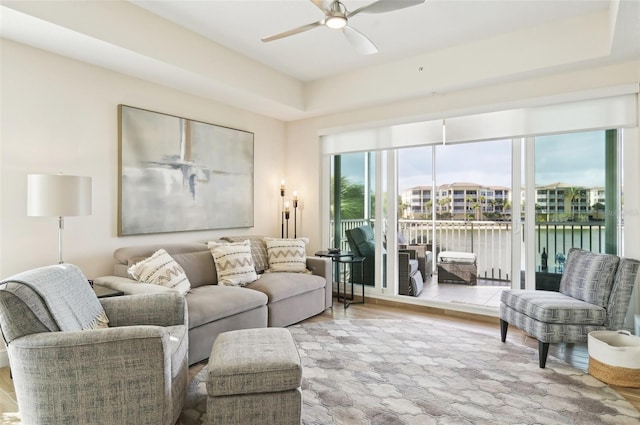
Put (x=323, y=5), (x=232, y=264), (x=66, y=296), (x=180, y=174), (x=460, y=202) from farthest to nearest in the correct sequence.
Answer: (x=460, y=202) < (x=180, y=174) < (x=232, y=264) < (x=323, y=5) < (x=66, y=296)

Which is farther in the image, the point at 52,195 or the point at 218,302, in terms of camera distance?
the point at 218,302

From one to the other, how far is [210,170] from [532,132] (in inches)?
131

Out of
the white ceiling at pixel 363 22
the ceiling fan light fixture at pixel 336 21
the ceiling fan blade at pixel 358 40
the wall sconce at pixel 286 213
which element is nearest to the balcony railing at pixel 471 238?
the wall sconce at pixel 286 213

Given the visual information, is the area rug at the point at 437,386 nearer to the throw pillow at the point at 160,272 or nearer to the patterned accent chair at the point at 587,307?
the patterned accent chair at the point at 587,307

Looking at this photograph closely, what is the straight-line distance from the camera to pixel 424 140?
166 inches

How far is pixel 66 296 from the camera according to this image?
1.92 m

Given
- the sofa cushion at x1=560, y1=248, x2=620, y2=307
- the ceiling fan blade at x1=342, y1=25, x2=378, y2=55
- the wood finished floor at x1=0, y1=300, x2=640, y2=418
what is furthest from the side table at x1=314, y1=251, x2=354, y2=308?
the ceiling fan blade at x1=342, y1=25, x2=378, y2=55

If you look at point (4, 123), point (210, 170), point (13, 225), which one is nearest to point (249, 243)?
point (210, 170)

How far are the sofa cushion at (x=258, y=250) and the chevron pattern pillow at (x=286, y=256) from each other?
0.22 ft

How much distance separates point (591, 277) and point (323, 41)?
3060 millimetres

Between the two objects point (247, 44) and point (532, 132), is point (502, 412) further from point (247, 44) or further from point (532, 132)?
point (247, 44)

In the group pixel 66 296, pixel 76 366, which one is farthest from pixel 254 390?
pixel 66 296

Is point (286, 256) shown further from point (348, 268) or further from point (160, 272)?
point (160, 272)

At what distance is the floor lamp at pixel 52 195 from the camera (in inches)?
96.5
